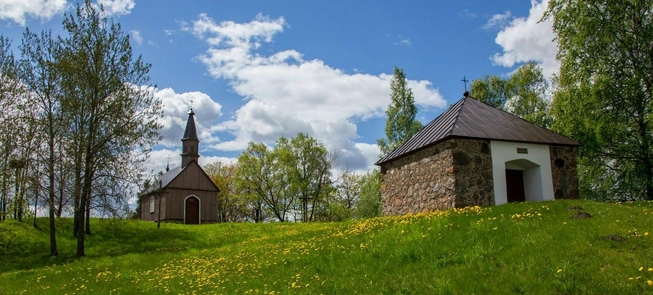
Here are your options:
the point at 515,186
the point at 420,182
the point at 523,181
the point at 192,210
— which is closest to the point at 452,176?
the point at 420,182

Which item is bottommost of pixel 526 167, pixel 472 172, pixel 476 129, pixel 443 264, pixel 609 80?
pixel 443 264

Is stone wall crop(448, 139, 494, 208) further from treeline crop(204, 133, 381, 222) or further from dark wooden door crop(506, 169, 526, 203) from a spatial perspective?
treeline crop(204, 133, 381, 222)

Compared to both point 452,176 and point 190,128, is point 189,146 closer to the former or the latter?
point 190,128

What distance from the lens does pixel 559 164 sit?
20.2m

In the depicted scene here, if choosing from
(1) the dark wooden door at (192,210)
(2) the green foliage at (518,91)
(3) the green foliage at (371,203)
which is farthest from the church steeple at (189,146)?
(2) the green foliage at (518,91)

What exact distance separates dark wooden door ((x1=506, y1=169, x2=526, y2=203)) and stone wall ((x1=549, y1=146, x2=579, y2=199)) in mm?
1281

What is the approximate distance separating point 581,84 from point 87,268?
82.5 ft

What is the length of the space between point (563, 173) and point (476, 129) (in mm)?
4551

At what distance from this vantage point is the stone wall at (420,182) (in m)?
18.3

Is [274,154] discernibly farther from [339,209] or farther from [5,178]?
[5,178]

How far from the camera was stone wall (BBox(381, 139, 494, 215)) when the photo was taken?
1794 centimetres

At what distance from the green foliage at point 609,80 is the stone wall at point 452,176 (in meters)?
10.3

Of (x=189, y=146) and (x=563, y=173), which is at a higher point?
(x=189, y=146)

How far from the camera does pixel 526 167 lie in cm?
2055
